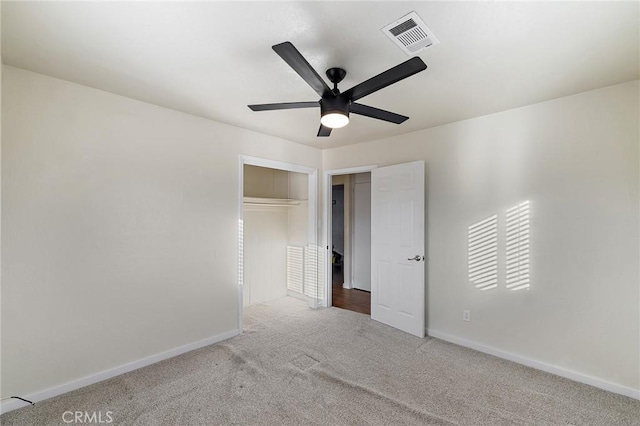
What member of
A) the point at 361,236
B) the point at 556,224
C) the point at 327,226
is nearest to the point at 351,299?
the point at 361,236

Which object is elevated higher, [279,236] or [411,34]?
[411,34]

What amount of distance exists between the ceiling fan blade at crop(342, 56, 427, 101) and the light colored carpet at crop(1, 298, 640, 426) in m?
2.18

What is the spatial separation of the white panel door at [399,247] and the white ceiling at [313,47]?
3.60ft

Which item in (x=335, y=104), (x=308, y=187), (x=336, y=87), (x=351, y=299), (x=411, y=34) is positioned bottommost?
(x=351, y=299)

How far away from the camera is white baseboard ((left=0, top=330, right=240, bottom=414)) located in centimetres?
210

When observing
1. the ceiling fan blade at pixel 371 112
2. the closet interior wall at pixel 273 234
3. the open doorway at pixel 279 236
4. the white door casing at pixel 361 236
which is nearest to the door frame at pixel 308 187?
the open doorway at pixel 279 236

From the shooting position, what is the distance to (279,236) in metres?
4.92

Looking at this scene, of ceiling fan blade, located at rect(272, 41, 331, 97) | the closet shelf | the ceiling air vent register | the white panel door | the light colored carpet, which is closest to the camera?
ceiling fan blade, located at rect(272, 41, 331, 97)

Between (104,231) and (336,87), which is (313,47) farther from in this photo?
(104,231)

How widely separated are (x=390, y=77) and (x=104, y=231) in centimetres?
258

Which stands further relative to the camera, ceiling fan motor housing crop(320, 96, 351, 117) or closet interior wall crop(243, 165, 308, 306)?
closet interior wall crop(243, 165, 308, 306)

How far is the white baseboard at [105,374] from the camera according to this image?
2096mm

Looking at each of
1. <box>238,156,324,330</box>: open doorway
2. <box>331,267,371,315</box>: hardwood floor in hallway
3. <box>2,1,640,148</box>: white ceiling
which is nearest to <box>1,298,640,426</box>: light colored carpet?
<box>331,267,371,315</box>: hardwood floor in hallway

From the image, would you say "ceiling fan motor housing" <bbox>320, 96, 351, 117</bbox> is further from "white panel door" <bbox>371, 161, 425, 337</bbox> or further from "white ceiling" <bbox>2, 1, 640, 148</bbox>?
"white panel door" <bbox>371, 161, 425, 337</bbox>
